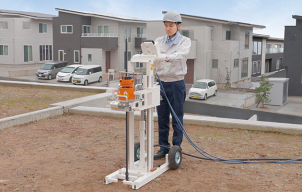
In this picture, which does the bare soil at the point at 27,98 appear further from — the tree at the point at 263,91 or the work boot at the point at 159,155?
the tree at the point at 263,91

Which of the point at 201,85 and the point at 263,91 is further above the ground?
the point at 201,85

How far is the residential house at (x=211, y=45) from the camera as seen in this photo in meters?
29.3

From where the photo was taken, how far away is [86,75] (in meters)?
29.8

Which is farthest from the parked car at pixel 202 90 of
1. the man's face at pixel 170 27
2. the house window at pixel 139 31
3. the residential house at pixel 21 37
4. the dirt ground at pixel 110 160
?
the residential house at pixel 21 37

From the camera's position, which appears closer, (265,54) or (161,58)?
(161,58)

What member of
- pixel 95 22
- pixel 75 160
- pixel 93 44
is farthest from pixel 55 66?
pixel 75 160

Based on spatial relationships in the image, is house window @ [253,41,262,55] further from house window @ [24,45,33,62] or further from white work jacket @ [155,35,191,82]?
white work jacket @ [155,35,191,82]

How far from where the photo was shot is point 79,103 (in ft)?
30.5

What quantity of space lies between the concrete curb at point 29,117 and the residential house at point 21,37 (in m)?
34.3

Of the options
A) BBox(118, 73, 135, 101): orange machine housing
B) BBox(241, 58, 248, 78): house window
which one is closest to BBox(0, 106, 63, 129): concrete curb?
BBox(118, 73, 135, 101): orange machine housing

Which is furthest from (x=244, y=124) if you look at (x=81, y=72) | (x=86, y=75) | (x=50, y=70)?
(x=50, y=70)

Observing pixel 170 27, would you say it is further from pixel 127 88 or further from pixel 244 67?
pixel 244 67

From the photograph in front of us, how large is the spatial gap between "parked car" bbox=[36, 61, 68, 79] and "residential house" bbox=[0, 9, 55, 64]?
851cm

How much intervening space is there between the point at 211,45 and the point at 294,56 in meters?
7.17
